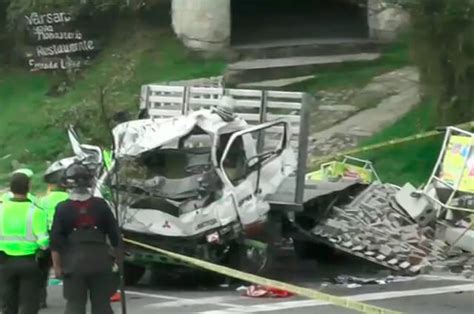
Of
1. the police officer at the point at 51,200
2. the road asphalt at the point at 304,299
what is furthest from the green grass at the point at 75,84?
the police officer at the point at 51,200

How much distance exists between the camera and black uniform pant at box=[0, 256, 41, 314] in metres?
10.4

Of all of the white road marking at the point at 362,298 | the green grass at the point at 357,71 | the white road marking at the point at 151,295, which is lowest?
the white road marking at the point at 151,295

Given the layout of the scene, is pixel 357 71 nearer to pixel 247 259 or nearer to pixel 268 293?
pixel 247 259

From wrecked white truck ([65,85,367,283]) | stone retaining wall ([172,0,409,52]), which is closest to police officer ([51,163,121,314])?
wrecked white truck ([65,85,367,283])

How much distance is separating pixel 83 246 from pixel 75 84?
21067mm

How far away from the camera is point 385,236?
15.8 meters

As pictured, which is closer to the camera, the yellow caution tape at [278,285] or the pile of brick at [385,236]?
the yellow caution tape at [278,285]

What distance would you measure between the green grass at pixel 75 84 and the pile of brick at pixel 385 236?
19.3 ft

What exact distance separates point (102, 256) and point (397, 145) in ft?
48.1

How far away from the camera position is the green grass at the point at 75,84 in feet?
83.3

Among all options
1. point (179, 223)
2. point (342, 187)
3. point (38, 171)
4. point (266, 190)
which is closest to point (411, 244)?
point (342, 187)

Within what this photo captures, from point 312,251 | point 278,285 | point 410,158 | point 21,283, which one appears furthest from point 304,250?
point 21,283

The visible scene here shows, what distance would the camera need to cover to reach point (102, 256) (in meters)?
9.40

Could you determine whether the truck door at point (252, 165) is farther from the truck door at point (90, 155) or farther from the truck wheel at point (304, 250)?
the truck wheel at point (304, 250)
